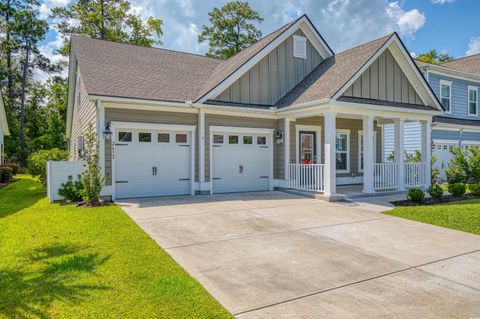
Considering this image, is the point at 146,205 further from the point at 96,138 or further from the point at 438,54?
the point at 438,54

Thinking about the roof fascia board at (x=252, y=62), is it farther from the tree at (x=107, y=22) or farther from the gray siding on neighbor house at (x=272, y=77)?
the tree at (x=107, y=22)

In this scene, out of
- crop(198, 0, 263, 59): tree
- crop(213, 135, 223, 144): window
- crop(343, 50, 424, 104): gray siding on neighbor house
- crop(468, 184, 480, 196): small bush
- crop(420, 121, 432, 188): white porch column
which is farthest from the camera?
crop(198, 0, 263, 59): tree

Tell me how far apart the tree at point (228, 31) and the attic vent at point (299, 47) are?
1859 centimetres

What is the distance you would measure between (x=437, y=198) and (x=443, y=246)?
560cm

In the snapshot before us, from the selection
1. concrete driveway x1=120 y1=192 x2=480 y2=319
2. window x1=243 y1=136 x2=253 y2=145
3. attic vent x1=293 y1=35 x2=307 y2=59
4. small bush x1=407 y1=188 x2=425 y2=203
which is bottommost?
concrete driveway x1=120 y1=192 x2=480 y2=319

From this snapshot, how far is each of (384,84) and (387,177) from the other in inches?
132

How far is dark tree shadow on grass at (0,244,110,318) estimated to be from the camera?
10.9 feet

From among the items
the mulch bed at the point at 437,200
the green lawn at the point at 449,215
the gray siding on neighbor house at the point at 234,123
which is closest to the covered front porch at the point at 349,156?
the gray siding on neighbor house at the point at 234,123

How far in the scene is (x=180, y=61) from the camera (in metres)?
14.8

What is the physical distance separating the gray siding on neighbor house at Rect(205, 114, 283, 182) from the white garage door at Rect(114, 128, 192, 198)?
633mm

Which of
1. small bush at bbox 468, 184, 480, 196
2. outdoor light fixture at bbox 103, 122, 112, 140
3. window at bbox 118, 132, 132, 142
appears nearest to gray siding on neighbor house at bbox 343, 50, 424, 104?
small bush at bbox 468, 184, 480, 196

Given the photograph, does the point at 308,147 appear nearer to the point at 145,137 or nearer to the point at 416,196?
the point at 416,196

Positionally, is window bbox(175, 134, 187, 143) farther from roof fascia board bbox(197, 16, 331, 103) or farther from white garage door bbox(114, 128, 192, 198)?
roof fascia board bbox(197, 16, 331, 103)

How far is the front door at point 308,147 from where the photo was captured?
43.9 ft
